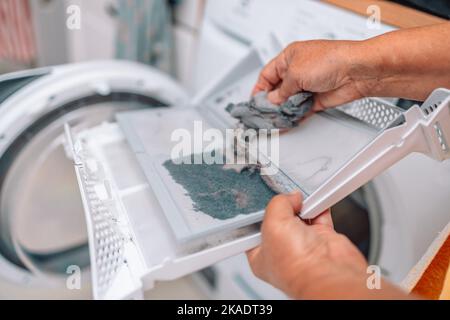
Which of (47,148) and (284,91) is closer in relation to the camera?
(284,91)

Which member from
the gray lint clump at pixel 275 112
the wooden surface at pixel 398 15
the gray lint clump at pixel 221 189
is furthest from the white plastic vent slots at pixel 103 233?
the wooden surface at pixel 398 15

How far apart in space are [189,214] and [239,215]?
92 mm

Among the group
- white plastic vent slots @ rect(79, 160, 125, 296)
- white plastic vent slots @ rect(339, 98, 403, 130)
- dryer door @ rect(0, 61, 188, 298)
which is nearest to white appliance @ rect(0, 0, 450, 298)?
dryer door @ rect(0, 61, 188, 298)

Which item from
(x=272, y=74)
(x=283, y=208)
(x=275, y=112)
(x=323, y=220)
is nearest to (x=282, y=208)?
(x=283, y=208)

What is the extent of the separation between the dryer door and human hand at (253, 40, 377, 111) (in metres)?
0.42

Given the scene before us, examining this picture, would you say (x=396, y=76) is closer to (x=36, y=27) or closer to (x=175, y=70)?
(x=175, y=70)

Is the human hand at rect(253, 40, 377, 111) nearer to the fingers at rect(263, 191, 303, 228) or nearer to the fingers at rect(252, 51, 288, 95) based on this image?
the fingers at rect(252, 51, 288, 95)

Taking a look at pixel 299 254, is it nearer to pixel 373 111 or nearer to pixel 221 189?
pixel 221 189

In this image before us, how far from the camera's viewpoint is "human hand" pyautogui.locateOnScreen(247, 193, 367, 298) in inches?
20.1

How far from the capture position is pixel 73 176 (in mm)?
1073

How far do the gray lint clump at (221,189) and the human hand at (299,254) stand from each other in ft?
0.23

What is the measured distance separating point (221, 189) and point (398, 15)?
555mm

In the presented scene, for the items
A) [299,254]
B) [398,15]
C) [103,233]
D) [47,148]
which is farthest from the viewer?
[47,148]

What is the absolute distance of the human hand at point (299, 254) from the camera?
51 centimetres
